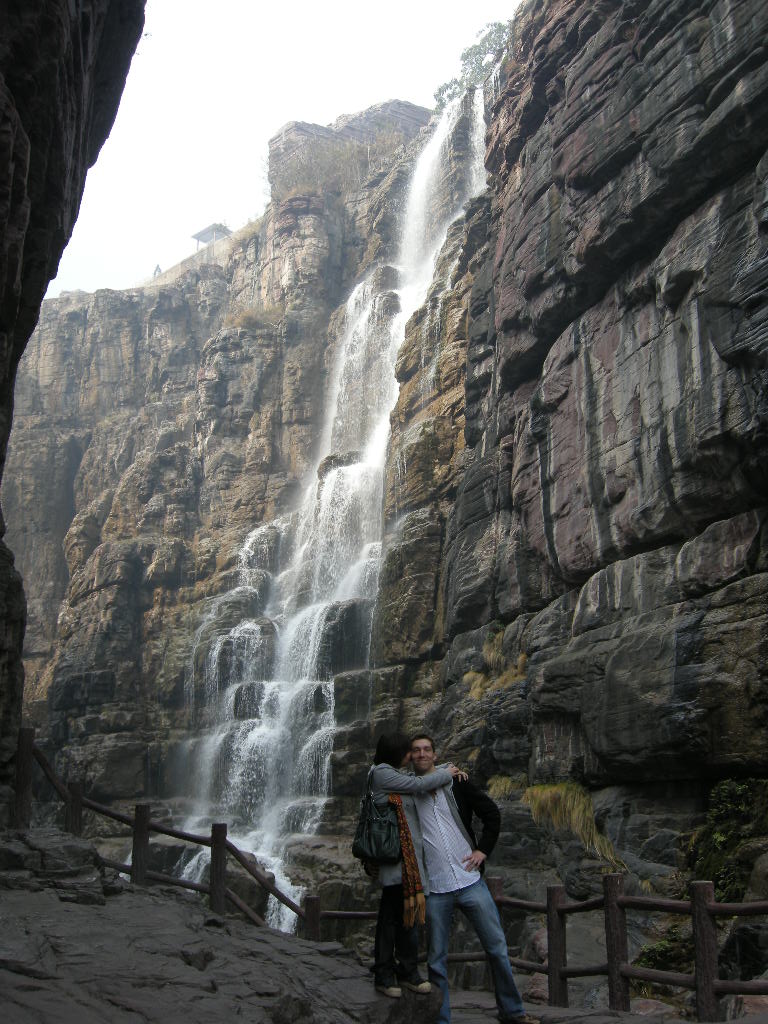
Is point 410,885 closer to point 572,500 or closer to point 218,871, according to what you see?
point 218,871

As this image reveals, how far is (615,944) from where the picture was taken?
322 inches

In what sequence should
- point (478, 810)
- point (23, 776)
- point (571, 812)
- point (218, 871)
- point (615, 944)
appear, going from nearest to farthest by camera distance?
point (478, 810), point (615, 944), point (218, 871), point (23, 776), point (571, 812)

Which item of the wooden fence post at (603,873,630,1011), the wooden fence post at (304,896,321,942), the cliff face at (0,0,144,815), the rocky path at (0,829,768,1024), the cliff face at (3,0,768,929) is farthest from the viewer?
the cliff face at (3,0,768,929)

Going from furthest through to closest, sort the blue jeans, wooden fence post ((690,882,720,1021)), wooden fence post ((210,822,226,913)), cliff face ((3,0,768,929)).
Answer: cliff face ((3,0,768,929)) → wooden fence post ((210,822,226,913)) → wooden fence post ((690,882,720,1021)) → the blue jeans

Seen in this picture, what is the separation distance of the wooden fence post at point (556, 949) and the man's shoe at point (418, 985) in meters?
2.44

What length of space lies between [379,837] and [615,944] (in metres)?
3.42

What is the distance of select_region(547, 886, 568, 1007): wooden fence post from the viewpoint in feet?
27.7

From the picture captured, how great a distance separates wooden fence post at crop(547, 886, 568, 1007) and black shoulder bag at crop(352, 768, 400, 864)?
3112 millimetres

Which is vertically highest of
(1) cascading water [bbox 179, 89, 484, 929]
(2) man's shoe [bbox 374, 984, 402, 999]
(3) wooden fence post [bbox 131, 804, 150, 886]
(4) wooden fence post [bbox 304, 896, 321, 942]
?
(1) cascading water [bbox 179, 89, 484, 929]

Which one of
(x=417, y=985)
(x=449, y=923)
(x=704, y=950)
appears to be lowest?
(x=417, y=985)

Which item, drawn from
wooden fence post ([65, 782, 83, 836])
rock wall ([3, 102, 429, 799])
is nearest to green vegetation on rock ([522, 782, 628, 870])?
wooden fence post ([65, 782, 83, 836])

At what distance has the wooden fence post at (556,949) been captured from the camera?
8438 millimetres

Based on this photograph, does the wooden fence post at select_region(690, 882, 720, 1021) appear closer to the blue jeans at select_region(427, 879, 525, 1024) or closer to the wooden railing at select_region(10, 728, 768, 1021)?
the wooden railing at select_region(10, 728, 768, 1021)

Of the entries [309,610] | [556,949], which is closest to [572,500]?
[556,949]
